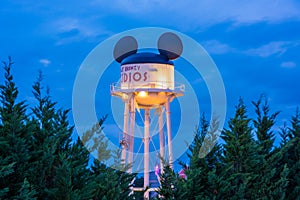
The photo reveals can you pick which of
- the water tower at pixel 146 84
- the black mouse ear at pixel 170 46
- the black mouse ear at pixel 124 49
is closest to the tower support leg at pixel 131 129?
the water tower at pixel 146 84

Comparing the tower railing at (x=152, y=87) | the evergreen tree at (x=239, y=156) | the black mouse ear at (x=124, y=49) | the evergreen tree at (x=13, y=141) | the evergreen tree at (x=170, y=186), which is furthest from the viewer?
the black mouse ear at (x=124, y=49)

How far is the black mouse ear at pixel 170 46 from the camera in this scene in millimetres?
26297

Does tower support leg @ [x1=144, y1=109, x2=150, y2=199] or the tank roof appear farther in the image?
tower support leg @ [x1=144, y1=109, x2=150, y2=199]

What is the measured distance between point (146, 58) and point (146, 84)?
4.50ft

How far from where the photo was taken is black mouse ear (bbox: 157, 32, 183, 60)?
2630 cm

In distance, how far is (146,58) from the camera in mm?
25672

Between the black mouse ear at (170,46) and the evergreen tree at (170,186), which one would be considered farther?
the black mouse ear at (170,46)

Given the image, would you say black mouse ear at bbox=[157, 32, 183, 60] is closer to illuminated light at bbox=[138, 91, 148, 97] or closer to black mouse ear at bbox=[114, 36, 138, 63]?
black mouse ear at bbox=[114, 36, 138, 63]

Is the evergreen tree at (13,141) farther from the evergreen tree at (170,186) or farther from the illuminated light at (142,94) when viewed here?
the illuminated light at (142,94)

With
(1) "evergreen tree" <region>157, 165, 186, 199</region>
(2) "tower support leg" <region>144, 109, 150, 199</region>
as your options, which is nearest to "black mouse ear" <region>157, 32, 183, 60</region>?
(2) "tower support leg" <region>144, 109, 150, 199</region>

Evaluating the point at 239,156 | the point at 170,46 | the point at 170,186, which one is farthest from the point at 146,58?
the point at 170,186

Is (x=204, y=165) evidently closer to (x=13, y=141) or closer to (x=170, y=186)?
(x=170, y=186)

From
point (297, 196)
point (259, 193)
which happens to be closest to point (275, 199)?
point (259, 193)

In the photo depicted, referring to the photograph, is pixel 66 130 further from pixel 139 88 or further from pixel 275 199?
pixel 139 88
